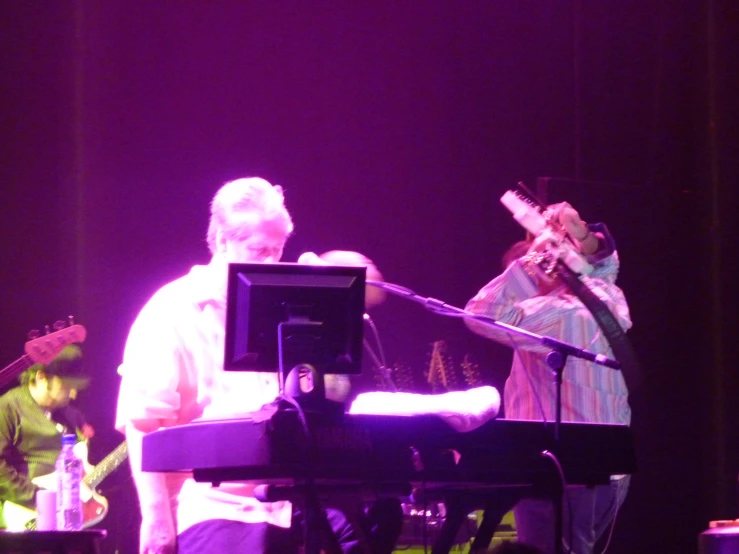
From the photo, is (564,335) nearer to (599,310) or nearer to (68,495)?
(599,310)

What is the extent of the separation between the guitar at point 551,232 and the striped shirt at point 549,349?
12cm

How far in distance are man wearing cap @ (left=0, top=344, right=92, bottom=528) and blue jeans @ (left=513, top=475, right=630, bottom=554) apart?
269cm

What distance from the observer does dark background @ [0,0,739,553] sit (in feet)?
16.7

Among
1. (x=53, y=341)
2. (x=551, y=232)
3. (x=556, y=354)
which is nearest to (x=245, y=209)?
(x=556, y=354)

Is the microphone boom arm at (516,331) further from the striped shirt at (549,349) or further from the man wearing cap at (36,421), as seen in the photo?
the man wearing cap at (36,421)

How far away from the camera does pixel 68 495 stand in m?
3.91

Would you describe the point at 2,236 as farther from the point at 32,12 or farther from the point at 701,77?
the point at 701,77

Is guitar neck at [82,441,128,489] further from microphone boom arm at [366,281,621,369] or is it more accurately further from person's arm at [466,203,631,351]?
microphone boom arm at [366,281,621,369]

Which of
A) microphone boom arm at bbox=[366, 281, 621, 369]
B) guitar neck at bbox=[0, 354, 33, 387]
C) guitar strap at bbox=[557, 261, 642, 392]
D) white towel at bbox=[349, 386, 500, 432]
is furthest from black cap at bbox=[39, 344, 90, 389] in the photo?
white towel at bbox=[349, 386, 500, 432]

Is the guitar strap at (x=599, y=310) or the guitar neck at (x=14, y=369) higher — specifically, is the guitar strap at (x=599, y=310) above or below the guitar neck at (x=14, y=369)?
above

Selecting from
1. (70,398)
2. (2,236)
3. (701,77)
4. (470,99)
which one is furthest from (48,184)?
(701,77)

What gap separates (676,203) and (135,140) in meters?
2.96

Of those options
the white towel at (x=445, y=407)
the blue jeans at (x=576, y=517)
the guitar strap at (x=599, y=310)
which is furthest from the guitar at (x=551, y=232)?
the white towel at (x=445, y=407)

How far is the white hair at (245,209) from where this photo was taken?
8.52 feet
